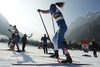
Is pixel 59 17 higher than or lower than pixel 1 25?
lower

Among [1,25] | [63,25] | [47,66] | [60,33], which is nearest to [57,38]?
[60,33]

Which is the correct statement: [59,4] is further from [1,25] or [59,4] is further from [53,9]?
[1,25]

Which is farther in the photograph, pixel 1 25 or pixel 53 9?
pixel 1 25

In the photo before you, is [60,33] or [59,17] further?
[59,17]

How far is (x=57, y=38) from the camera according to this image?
2879 mm

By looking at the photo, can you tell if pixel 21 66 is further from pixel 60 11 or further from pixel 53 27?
pixel 53 27

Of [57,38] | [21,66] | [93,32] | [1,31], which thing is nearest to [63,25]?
[57,38]

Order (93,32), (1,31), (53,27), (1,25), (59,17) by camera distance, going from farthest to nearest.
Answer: (93,32), (1,25), (1,31), (53,27), (59,17)

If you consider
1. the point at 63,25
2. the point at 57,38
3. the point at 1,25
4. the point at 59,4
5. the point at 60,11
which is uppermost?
the point at 1,25

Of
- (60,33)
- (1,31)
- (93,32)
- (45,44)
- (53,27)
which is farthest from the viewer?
(93,32)

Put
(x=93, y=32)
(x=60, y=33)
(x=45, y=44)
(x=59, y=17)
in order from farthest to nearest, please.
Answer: (x=93, y=32), (x=45, y=44), (x=59, y=17), (x=60, y=33)

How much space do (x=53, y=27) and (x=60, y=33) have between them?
1.74m

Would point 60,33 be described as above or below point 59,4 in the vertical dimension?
below

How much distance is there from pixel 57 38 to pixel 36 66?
1.27 metres
